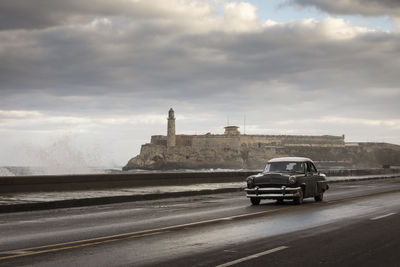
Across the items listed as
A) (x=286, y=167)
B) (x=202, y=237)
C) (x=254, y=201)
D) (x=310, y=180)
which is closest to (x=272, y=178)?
(x=254, y=201)

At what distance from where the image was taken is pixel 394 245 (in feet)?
35.3

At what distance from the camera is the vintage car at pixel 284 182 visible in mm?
20766

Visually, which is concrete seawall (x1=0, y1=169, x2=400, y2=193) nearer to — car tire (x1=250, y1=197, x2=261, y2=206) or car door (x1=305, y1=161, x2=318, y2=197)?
car tire (x1=250, y1=197, x2=261, y2=206)

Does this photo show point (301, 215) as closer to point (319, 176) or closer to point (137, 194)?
point (319, 176)

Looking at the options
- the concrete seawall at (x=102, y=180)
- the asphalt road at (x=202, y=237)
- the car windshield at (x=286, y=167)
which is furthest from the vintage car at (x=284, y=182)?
the concrete seawall at (x=102, y=180)

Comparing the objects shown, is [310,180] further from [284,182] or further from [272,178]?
[272,178]

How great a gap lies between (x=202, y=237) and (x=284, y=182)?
9562 mm

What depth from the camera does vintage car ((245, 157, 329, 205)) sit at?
20.8 m

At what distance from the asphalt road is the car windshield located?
3.66 meters

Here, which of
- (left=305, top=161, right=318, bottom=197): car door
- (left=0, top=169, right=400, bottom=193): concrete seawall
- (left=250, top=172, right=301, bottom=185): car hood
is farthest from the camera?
(left=0, top=169, right=400, bottom=193): concrete seawall

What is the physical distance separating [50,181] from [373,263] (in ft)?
63.6

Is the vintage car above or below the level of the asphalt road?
above

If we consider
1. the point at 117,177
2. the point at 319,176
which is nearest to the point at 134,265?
the point at 319,176

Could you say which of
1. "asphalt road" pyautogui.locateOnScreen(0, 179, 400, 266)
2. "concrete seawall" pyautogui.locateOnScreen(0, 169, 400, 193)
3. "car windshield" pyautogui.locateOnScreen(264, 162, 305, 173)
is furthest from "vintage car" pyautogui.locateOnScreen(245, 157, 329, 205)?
"concrete seawall" pyautogui.locateOnScreen(0, 169, 400, 193)
